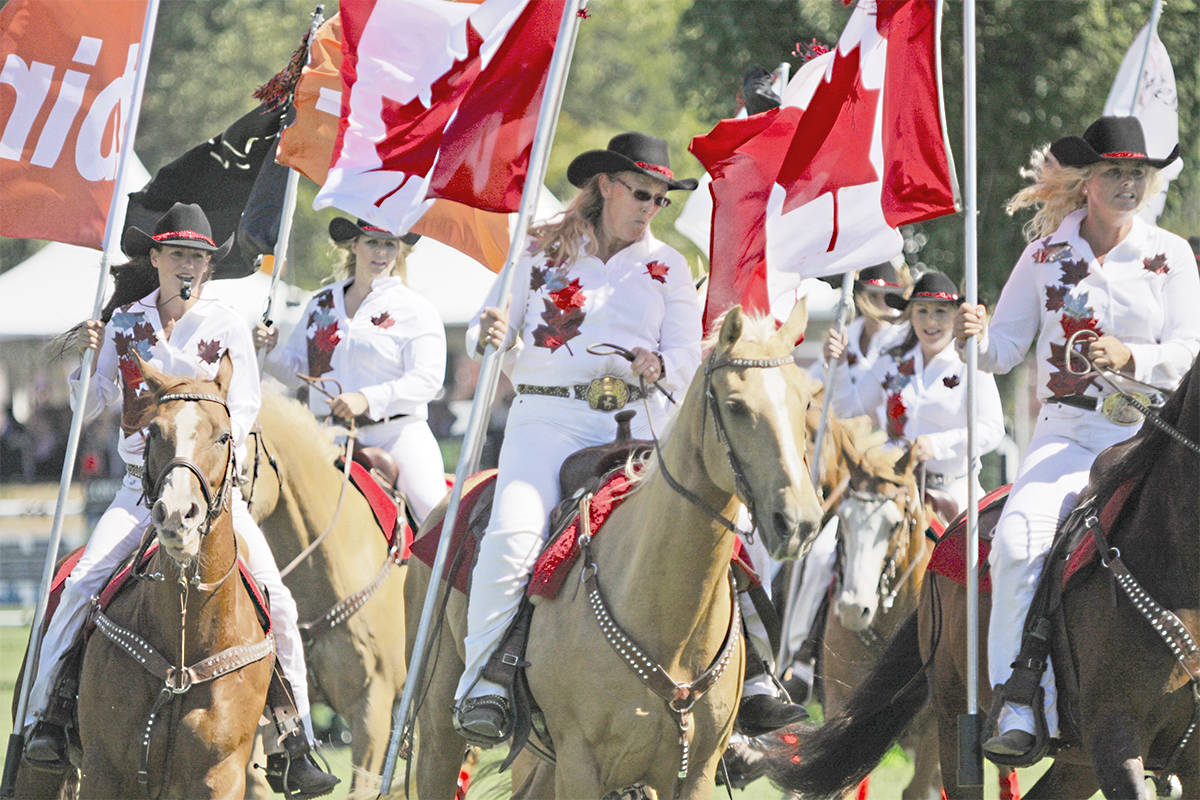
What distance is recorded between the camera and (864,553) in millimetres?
10234

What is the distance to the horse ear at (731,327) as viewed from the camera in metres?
6.27

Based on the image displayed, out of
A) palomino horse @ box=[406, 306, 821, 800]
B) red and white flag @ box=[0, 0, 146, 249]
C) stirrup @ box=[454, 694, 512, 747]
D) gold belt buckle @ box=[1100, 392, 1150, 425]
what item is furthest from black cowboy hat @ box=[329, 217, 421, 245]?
gold belt buckle @ box=[1100, 392, 1150, 425]

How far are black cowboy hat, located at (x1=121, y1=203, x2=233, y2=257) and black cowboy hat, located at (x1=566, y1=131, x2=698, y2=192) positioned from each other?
195cm

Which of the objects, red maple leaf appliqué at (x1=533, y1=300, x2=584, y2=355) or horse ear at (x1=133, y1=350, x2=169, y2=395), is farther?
red maple leaf appliqué at (x1=533, y1=300, x2=584, y2=355)

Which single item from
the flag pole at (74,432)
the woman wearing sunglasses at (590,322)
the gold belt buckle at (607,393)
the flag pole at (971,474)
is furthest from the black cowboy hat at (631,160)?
the flag pole at (74,432)

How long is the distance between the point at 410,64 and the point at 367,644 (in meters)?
3.56

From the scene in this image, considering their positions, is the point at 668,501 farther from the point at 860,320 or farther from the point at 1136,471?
the point at 860,320

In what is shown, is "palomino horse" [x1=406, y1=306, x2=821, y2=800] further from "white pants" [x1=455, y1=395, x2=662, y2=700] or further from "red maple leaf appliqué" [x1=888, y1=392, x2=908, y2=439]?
"red maple leaf appliqué" [x1=888, y1=392, x2=908, y2=439]

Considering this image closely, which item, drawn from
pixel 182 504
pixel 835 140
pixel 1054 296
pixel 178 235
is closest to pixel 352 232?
pixel 178 235

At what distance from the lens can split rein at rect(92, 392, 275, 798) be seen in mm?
7234

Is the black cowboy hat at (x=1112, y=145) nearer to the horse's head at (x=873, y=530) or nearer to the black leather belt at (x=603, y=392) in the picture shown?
the black leather belt at (x=603, y=392)

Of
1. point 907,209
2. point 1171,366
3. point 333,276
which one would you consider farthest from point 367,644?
point 1171,366

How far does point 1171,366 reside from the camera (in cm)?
741

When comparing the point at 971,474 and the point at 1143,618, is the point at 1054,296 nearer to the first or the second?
the point at 971,474
